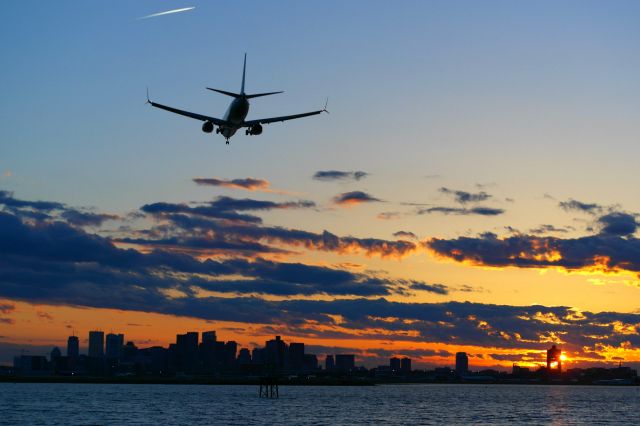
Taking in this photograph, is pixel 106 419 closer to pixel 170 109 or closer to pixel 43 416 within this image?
pixel 43 416

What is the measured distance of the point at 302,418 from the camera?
196125mm

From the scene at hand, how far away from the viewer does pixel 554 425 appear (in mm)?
191750

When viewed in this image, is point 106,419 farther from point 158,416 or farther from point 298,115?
point 298,115

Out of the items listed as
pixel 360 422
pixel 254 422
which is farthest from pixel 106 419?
pixel 360 422

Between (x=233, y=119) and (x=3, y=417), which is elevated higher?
(x=233, y=119)

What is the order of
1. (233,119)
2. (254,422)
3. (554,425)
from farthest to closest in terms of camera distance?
(554,425)
(254,422)
(233,119)

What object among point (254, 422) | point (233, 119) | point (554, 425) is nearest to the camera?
point (233, 119)

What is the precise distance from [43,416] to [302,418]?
55074mm

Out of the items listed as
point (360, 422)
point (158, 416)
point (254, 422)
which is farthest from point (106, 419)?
point (360, 422)

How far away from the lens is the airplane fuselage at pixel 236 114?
11569cm

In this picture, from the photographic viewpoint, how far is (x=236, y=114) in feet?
380

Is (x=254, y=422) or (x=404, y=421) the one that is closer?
(x=254, y=422)

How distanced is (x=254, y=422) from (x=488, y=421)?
172 feet

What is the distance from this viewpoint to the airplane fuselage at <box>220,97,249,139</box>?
4555 inches
